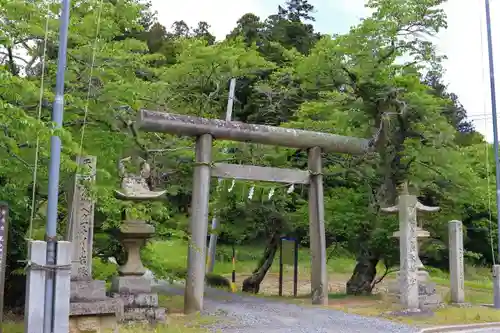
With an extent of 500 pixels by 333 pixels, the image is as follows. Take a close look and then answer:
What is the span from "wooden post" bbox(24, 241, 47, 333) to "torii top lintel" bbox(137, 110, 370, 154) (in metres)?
6.82

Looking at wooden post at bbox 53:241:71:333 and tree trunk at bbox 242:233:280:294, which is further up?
wooden post at bbox 53:241:71:333

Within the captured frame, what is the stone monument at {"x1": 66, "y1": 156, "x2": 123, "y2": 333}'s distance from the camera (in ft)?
30.8

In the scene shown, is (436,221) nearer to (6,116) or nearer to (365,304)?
(365,304)

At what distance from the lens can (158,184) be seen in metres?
15.8

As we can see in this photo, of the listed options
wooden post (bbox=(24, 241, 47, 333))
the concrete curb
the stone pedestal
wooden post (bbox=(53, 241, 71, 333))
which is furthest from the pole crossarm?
wooden post (bbox=(24, 241, 47, 333))

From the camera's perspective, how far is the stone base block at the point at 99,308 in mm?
9297

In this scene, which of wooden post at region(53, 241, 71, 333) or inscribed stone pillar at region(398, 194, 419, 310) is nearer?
wooden post at region(53, 241, 71, 333)

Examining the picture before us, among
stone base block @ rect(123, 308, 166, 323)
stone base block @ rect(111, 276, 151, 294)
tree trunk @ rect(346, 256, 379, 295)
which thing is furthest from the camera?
tree trunk @ rect(346, 256, 379, 295)

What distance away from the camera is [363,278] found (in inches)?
746

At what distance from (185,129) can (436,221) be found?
1010cm

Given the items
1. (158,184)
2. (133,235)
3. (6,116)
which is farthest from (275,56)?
(6,116)

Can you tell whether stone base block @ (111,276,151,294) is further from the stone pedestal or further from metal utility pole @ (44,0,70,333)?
metal utility pole @ (44,0,70,333)

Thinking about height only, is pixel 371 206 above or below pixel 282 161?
below

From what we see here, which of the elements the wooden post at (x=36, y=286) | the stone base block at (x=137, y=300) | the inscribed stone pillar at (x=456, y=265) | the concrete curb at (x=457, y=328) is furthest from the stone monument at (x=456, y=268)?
the wooden post at (x=36, y=286)
